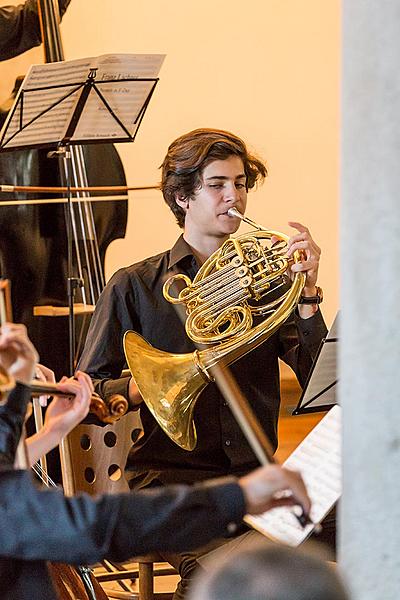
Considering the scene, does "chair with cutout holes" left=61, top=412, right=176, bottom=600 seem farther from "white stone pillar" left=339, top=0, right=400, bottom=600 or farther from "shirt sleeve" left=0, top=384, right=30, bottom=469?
"white stone pillar" left=339, top=0, right=400, bottom=600

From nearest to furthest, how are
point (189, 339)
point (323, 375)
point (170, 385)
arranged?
point (323, 375)
point (170, 385)
point (189, 339)

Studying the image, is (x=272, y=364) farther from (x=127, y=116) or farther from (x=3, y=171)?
(x=3, y=171)

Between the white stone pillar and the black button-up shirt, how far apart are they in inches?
48.0

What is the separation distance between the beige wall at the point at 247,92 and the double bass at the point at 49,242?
1178 millimetres

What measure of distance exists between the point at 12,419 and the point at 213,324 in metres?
1.08

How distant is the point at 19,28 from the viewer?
466 cm

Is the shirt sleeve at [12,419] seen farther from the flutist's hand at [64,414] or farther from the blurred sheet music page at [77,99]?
the blurred sheet music page at [77,99]

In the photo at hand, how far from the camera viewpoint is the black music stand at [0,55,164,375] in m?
3.54

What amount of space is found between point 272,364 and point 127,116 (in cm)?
113

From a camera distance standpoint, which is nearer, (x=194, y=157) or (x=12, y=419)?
(x=12, y=419)

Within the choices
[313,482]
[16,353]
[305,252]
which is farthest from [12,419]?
[305,252]

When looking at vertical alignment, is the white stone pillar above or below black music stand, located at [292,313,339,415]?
above

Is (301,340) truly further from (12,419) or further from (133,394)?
(12,419)

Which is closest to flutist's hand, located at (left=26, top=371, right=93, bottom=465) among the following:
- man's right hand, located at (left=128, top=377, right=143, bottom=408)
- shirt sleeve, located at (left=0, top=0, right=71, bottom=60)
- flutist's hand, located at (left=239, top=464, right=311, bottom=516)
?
flutist's hand, located at (left=239, top=464, right=311, bottom=516)
